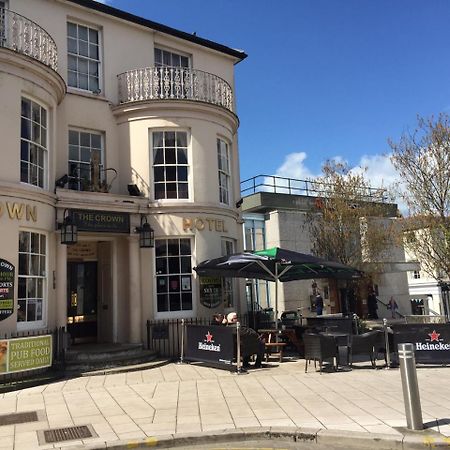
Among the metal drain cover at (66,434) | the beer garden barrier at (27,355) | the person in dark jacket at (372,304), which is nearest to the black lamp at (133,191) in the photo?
the beer garden barrier at (27,355)

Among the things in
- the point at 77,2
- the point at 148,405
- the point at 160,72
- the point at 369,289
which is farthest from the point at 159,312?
the point at 369,289

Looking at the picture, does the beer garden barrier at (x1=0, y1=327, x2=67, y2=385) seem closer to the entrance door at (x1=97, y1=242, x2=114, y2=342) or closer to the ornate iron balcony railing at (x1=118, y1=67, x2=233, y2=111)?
the entrance door at (x1=97, y1=242, x2=114, y2=342)

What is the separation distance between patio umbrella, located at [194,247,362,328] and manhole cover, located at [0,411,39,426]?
6024 mm

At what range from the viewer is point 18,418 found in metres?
7.69

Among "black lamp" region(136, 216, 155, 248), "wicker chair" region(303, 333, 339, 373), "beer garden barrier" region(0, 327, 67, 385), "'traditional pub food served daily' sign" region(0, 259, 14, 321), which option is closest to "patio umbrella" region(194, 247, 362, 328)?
"black lamp" region(136, 216, 155, 248)

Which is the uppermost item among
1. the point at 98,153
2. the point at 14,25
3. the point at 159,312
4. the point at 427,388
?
the point at 14,25

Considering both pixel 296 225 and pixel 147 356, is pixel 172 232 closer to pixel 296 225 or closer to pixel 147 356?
pixel 147 356

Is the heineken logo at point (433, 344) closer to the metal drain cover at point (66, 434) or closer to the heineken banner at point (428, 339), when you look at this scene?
the heineken banner at point (428, 339)

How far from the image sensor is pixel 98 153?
14.6 m

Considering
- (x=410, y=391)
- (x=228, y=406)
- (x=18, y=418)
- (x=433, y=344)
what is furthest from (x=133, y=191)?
(x=410, y=391)

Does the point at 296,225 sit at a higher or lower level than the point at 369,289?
higher

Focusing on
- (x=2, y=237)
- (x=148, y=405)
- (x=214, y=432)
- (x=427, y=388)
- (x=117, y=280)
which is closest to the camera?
(x=214, y=432)

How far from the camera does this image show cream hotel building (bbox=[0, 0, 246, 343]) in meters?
12.2

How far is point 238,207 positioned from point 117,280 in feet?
16.3
